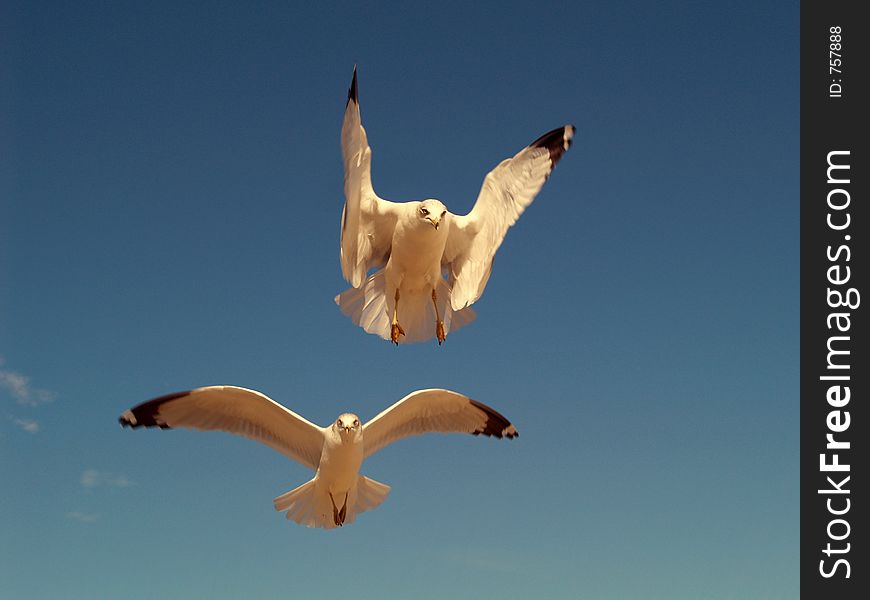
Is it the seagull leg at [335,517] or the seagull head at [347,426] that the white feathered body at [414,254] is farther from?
the seagull leg at [335,517]

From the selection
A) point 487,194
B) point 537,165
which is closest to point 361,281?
point 487,194

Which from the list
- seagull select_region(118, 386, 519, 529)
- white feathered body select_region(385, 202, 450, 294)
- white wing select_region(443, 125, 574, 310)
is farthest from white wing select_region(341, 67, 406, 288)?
seagull select_region(118, 386, 519, 529)

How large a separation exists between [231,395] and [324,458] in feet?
2.64

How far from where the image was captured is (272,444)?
620 centimetres

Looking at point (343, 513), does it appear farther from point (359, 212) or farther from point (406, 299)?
point (359, 212)

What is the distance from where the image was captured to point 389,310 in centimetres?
553

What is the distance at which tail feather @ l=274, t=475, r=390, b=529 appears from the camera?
6074 mm

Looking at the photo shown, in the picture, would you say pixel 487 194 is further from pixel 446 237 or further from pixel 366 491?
pixel 366 491

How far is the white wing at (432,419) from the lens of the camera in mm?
6191

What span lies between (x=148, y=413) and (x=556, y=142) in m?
3.52

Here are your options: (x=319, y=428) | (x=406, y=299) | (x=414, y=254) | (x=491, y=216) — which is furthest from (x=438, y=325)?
(x=319, y=428)
